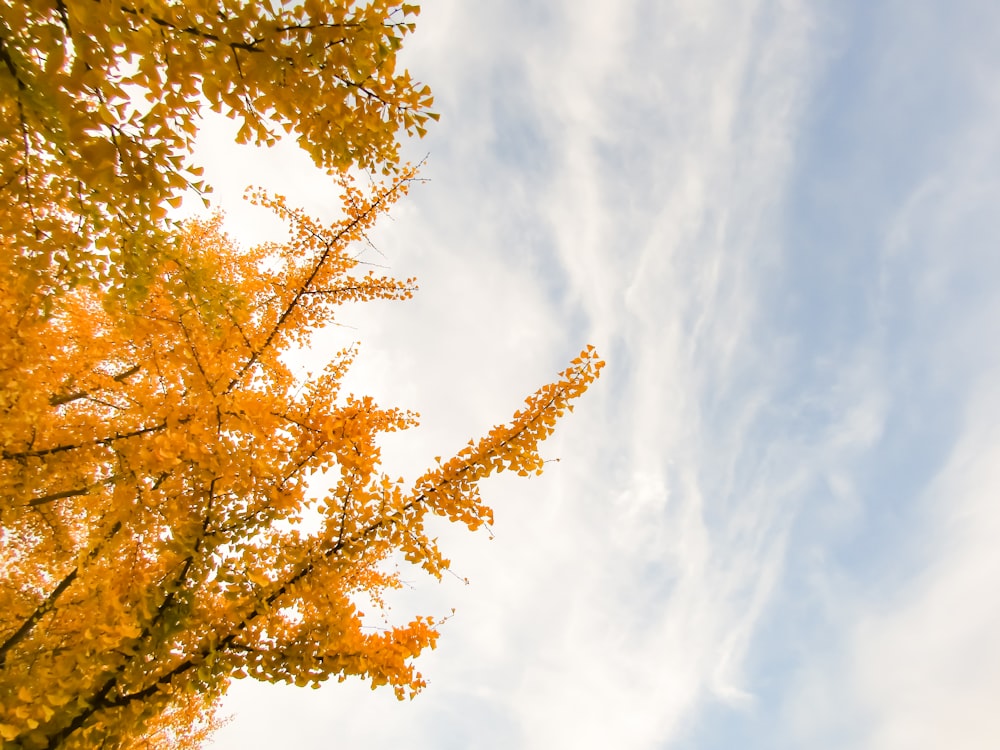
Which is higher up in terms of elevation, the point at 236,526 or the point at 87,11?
the point at 87,11

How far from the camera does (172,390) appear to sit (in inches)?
158

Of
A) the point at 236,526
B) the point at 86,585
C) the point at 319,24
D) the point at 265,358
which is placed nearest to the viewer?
the point at 319,24

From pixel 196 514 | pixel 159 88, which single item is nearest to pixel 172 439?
Answer: pixel 196 514

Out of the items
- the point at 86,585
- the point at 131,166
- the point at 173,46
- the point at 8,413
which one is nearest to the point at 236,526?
the point at 86,585

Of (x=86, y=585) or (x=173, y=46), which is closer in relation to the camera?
(x=173, y=46)

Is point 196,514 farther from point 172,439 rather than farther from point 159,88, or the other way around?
point 159,88

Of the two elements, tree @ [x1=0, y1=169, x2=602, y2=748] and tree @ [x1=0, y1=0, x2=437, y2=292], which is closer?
tree @ [x1=0, y1=0, x2=437, y2=292]

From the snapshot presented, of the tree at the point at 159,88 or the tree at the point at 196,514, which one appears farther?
the tree at the point at 196,514

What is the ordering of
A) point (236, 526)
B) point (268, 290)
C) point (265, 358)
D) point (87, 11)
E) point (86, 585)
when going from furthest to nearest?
point (268, 290), point (265, 358), point (86, 585), point (236, 526), point (87, 11)

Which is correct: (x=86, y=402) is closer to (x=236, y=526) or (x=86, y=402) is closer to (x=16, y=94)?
(x=236, y=526)

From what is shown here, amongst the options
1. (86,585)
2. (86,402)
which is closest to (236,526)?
(86,585)

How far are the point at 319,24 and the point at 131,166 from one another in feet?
3.53

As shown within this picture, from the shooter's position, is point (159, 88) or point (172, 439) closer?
point (159, 88)

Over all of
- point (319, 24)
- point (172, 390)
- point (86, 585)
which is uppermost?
point (319, 24)
